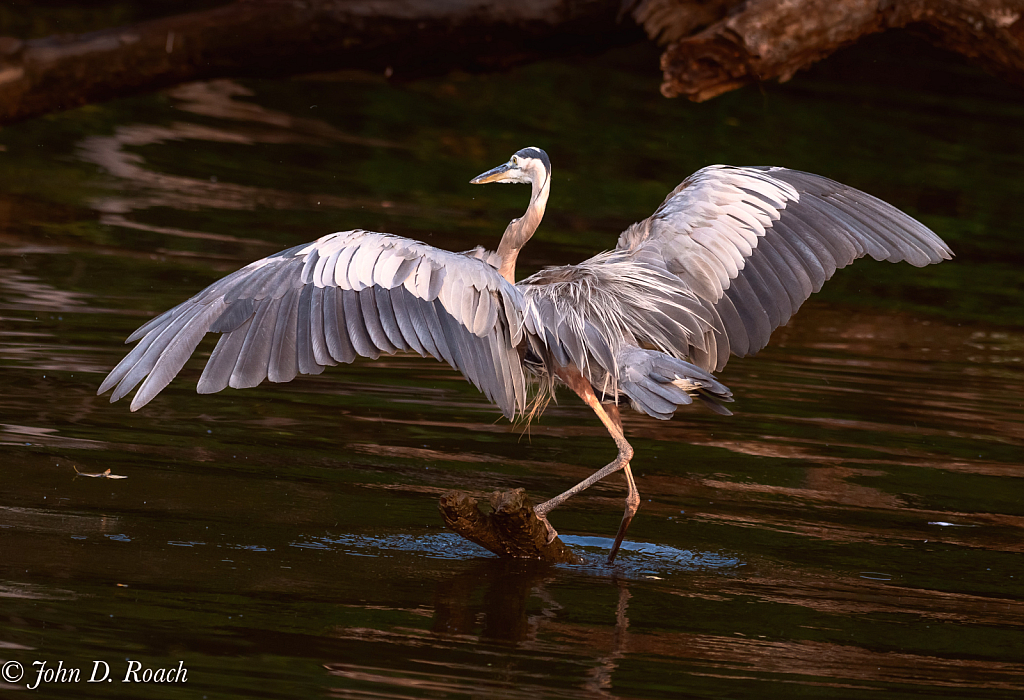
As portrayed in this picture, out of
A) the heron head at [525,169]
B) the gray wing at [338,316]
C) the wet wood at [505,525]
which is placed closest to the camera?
the gray wing at [338,316]

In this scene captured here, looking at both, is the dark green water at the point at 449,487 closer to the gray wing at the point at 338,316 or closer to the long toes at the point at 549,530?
the long toes at the point at 549,530

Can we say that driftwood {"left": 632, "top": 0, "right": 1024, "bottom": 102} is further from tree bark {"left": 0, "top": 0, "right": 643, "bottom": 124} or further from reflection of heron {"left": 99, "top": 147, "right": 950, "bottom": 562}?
reflection of heron {"left": 99, "top": 147, "right": 950, "bottom": 562}

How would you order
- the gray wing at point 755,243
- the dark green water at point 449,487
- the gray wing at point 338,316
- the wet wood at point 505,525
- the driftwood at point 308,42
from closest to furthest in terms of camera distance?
the dark green water at point 449,487 < the gray wing at point 338,316 < the wet wood at point 505,525 < the gray wing at point 755,243 < the driftwood at point 308,42

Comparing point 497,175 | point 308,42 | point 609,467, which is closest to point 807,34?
point 497,175

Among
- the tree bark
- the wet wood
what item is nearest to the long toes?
the wet wood

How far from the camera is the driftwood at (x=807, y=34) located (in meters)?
8.90

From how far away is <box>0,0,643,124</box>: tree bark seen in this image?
10281mm

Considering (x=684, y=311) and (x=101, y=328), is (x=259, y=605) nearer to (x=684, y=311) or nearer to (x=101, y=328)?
(x=684, y=311)

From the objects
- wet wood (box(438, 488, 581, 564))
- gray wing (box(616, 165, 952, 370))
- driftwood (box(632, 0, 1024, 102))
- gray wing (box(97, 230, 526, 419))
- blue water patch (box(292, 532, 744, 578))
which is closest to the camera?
gray wing (box(97, 230, 526, 419))

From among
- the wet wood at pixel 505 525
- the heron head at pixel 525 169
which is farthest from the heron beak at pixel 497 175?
the wet wood at pixel 505 525

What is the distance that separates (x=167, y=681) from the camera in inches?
157

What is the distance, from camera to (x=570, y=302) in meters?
5.66

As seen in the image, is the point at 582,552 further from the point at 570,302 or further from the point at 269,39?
the point at 269,39

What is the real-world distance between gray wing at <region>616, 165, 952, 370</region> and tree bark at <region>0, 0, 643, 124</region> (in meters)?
4.33
